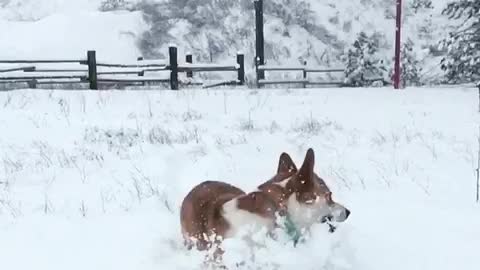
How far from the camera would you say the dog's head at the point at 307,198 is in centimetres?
305

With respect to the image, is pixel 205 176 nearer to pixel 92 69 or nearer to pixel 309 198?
pixel 309 198

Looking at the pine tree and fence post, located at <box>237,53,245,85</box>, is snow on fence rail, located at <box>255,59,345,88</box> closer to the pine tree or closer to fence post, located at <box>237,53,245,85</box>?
fence post, located at <box>237,53,245,85</box>

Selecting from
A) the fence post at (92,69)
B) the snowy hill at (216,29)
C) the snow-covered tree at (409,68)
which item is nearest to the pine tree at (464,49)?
the snow-covered tree at (409,68)

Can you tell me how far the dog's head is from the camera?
3055 millimetres

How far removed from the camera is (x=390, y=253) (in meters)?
3.82

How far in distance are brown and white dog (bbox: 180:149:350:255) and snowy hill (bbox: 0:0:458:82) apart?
24.7m

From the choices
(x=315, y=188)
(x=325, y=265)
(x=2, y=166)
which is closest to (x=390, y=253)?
(x=325, y=265)

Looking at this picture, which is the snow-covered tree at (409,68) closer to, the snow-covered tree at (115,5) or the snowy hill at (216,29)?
the snowy hill at (216,29)

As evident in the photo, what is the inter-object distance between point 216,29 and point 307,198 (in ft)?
91.5

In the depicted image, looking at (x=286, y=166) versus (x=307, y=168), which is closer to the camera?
(x=307, y=168)

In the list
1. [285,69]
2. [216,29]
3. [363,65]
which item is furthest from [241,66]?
[216,29]

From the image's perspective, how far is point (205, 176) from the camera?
593cm

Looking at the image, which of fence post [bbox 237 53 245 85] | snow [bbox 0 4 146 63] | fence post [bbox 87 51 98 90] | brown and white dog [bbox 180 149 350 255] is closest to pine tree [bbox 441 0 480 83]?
fence post [bbox 237 53 245 85]

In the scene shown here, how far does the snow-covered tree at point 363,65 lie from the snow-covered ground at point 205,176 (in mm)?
13921
